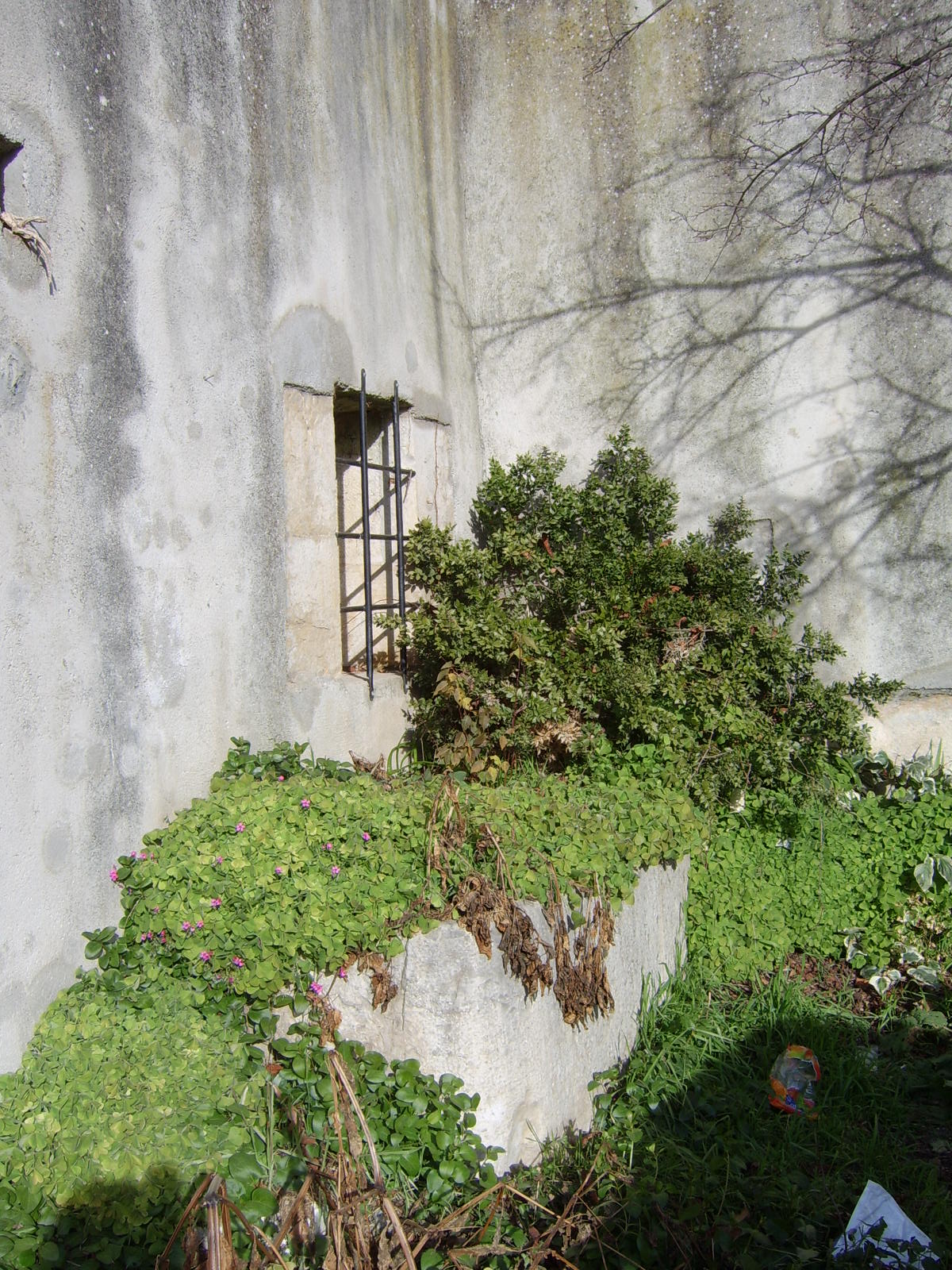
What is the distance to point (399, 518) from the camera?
4.76 meters

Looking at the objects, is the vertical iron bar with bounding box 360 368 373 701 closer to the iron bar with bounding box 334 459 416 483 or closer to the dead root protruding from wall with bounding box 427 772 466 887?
the iron bar with bounding box 334 459 416 483

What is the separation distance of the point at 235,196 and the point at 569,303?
2.24m

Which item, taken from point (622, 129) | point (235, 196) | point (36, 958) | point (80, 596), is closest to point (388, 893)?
point (36, 958)

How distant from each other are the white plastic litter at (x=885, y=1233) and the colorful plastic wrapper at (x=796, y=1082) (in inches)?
18.7

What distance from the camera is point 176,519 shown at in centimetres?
348

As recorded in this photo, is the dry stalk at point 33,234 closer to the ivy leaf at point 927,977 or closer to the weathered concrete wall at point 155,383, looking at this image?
the weathered concrete wall at point 155,383

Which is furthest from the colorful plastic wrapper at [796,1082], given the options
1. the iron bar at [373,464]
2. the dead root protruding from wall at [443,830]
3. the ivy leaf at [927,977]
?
the iron bar at [373,464]

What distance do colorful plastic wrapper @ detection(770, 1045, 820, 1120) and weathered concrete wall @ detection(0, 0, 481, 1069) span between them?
223 centimetres

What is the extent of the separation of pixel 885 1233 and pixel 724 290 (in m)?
4.33

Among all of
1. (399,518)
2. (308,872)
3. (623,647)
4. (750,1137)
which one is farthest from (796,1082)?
(399,518)

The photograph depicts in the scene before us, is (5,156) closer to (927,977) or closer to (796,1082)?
(796,1082)

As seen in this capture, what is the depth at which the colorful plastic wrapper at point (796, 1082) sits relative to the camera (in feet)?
10.6

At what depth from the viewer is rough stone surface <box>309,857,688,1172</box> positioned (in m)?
2.88

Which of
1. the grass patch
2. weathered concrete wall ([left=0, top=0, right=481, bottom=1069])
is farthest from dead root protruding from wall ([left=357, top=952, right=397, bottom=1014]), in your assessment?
weathered concrete wall ([left=0, top=0, right=481, bottom=1069])
